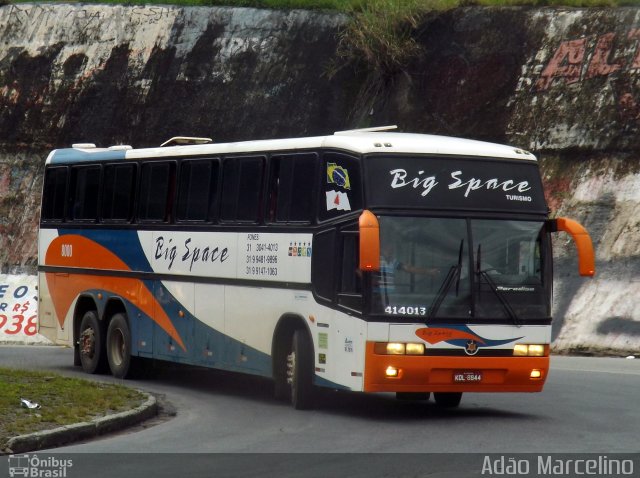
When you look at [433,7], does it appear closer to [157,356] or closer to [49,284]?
[49,284]

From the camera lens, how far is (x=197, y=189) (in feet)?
62.2

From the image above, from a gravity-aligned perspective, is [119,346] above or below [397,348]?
below

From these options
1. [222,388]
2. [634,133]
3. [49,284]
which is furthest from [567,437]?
[634,133]

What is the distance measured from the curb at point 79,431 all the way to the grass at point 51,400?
132 mm

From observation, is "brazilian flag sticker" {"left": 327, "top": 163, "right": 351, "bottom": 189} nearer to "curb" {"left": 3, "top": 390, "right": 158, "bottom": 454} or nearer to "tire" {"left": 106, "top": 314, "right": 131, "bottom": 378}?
"curb" {"left": 3, "top": 390, "right": 158, "bottom": 454}

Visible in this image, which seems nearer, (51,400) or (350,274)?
(350,274)

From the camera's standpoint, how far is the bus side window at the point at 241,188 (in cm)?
1747

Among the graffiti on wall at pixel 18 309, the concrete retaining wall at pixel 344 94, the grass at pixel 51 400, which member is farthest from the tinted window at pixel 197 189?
the graffiti on wall at pixel 18 309

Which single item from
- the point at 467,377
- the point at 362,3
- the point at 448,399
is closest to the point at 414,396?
the point at 448,399

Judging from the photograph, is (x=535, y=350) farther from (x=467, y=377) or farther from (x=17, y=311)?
(x=17, y=311)

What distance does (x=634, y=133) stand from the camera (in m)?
29.0

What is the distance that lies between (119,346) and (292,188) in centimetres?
585

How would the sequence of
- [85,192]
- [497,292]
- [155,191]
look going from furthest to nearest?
[85,192] < [155,191] < [497,292]

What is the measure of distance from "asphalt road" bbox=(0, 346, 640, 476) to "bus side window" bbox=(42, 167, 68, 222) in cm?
359
